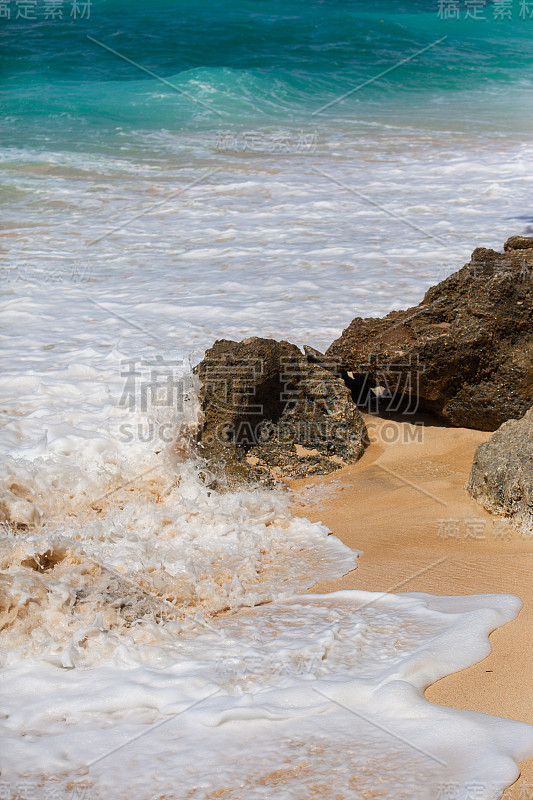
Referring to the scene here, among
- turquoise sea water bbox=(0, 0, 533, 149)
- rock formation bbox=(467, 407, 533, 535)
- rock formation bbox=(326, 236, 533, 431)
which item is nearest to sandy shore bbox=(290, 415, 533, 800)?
rock formation bbox=(467, 407, 533, 535)

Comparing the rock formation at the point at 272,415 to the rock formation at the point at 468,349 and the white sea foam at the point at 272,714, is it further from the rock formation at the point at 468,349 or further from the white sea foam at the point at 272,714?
the white sea foam at the point at 272,714

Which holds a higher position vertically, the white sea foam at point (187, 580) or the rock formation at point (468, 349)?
the rock formation at point (468, 349)

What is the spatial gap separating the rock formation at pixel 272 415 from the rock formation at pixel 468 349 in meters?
0.32

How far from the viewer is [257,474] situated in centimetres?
368

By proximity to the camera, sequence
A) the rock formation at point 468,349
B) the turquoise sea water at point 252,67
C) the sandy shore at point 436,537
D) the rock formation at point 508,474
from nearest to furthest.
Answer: the sandy shore at point 436,537 < the rock formation at point 508,474 < the rock formation at point 468,349 < the turquoise sea water at point 252,67

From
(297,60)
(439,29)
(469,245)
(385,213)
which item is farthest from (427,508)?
(439,29)

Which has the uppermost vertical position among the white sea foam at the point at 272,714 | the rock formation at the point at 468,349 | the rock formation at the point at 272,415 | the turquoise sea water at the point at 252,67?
the turquoise sea water at the point at 252,67

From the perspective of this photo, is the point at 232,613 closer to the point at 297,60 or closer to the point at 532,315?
the point at 532,315

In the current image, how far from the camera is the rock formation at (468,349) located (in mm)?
3891

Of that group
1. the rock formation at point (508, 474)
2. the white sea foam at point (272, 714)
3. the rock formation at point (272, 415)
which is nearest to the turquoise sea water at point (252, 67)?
the rock formation at point (272, 415)

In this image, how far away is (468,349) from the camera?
3.88 meters

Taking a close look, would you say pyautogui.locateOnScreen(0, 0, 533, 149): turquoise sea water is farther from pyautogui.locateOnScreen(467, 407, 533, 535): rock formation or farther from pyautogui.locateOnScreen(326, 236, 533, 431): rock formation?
pyautogui.locateOnScreen(467, 407, 533, 535): rock formation

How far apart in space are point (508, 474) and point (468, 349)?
943 millimetres

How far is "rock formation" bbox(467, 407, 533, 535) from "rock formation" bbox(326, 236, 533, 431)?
0.60 meters
